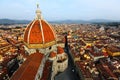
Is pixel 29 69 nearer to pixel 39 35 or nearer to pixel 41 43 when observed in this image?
pixel 41 43

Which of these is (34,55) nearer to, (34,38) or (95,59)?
(34,38)

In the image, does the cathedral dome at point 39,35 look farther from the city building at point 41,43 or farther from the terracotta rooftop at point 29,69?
the terracotta rooftop at point 29,69

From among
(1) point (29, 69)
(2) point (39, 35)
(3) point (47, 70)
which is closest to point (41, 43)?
(2) point (39, 35)

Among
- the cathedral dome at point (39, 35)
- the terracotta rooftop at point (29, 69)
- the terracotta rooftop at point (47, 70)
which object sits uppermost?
the cathedral dome at point (39, 35)

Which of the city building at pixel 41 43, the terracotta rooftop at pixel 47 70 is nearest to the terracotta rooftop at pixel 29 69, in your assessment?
the city building at pixel 41 43

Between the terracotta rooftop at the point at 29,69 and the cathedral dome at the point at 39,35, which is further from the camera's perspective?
the cathedral dome at the point at 39,35
